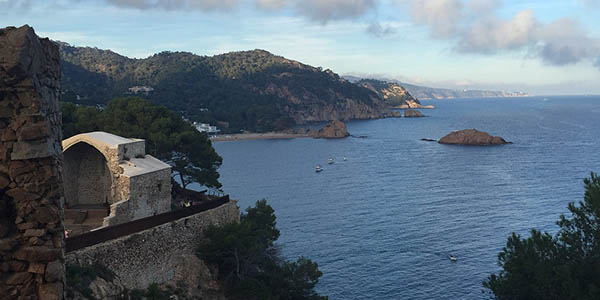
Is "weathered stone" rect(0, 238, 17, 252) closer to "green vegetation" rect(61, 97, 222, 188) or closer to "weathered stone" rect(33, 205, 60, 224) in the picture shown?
"weathered stone" rect(33, 205, 60, 224)

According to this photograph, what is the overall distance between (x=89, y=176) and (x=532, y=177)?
61.8m

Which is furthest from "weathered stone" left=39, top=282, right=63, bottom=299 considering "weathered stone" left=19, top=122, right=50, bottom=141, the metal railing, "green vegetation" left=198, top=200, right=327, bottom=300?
"green vegetation" left=198, top=200, right=327, bottom=300

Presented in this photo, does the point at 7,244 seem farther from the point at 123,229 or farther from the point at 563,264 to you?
the point at 563,264

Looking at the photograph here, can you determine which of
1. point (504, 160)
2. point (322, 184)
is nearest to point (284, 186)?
point (322, 184)

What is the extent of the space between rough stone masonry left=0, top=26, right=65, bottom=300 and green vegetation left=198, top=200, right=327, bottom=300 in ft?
56.9

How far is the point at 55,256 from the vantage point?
7.43 m

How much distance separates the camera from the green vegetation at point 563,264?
20.8m

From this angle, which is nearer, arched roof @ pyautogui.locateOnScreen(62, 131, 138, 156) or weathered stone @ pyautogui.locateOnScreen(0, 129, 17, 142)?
weathered stone @ pyautogui.locateOnScreen(0, 129, 17, 142)

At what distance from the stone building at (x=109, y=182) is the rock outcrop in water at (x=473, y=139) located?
97741 millimetres

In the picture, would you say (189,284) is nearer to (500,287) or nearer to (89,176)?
(89,176)

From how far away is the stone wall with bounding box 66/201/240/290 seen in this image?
18688 millimetres

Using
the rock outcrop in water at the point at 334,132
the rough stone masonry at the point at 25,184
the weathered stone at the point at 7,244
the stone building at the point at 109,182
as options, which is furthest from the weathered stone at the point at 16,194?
the rock outcrop in water at the point at 334,132

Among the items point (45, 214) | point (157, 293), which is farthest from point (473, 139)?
point (45, 214)

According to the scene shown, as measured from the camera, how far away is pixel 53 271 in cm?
736
